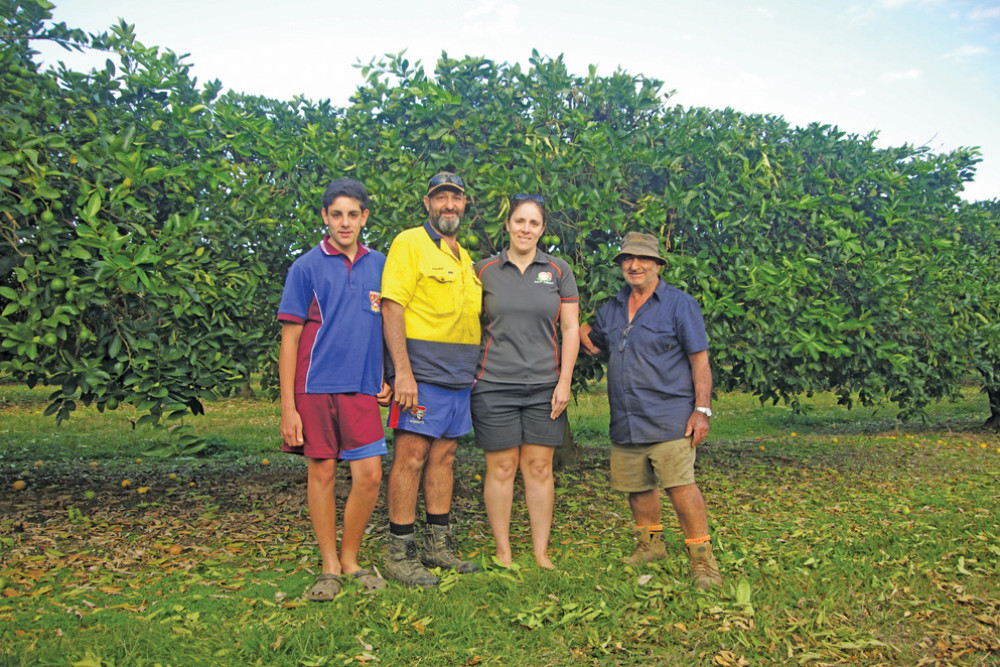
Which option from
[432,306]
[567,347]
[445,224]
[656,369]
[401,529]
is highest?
[445,224]

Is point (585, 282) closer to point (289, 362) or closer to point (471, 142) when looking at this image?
point (471, 142)

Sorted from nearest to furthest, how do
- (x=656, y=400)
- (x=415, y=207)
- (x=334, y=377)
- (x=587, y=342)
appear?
(x=334, y=377) → (x=656, y=400) → (x=587, y=342) → (x=415, y=207)

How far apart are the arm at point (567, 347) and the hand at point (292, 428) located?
4.94 feet

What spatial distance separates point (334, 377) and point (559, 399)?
53.3 inches

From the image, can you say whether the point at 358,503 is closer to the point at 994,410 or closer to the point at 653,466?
the point at 653,466

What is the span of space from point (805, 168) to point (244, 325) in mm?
5276

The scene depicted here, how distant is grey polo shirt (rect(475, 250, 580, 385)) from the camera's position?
4422 mm

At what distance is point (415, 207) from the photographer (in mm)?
5805

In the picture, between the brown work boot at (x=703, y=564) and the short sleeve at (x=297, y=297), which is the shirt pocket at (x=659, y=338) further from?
the short sleeve at (x=297, y=297)

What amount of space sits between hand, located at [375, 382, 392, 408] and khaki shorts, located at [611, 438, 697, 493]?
1.53 metres

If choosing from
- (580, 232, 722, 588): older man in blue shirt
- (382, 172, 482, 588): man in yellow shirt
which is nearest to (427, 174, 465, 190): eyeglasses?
(382, 172, 482, 588): man in yellow shirt

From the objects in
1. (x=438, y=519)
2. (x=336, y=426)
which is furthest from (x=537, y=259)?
(x=438, y=519)

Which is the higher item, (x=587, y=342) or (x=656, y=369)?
(x=587, y=342)

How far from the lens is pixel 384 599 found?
396 cm
